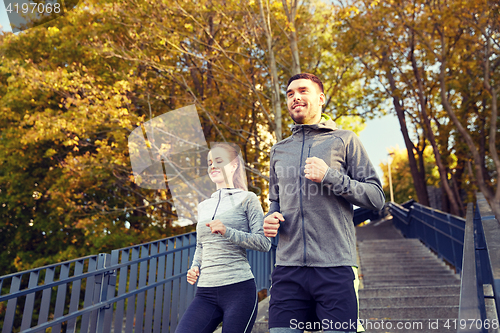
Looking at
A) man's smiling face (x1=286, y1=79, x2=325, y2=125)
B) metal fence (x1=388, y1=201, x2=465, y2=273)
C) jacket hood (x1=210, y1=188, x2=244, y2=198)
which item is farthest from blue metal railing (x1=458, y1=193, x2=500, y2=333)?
A: metal fence (x1=388, y1=201, x2=465, y2=273)

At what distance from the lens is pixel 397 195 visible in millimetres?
36688

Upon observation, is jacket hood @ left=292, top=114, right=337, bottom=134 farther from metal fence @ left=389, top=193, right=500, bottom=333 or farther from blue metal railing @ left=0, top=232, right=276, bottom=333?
blue metal railing @ left=0, top=232, right=276, bottom=333

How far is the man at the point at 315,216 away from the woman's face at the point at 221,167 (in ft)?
2.37

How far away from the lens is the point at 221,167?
113 inches

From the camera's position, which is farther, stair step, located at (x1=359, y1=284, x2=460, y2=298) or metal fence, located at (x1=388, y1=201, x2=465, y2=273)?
metal fence, located at (x1=388, y1=201, x2=465, y2=273)

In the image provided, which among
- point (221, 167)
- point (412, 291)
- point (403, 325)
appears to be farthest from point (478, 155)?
point (221, 167)

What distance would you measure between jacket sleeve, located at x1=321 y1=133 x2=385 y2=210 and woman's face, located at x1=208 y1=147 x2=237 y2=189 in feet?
3.31

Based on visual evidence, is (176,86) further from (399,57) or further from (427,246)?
(427,246)

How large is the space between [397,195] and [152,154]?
32.0 metres

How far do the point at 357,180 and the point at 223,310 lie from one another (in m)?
1.22

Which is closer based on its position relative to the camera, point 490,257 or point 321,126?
point 490,257

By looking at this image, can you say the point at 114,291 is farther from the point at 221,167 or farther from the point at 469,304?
the point at 469,304

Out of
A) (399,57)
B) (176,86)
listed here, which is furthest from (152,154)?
(399,57)

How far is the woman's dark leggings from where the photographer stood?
2.50m
